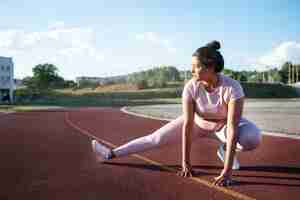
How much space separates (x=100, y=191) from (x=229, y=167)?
151 cm

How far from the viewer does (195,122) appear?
15.7ft

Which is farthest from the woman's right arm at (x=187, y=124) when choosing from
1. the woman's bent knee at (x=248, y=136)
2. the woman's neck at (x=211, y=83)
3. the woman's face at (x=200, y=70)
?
the woman's bent knee at (x=248, y=136)

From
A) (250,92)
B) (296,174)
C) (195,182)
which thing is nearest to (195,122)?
(195,182)

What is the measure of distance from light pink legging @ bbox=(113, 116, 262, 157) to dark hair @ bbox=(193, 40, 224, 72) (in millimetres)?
1036

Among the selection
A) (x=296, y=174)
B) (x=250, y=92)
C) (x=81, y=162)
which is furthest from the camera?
(x=250, y=92)

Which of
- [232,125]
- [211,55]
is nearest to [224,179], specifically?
[232,125]

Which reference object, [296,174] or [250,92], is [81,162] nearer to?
[296,174]

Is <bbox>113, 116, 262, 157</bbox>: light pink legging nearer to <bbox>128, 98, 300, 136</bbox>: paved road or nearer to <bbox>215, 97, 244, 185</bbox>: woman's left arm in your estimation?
<bbox>215, 97, 244, 185</bbox>: woman's left arm

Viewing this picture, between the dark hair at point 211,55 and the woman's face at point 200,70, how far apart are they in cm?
5

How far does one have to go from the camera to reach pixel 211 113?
172 inches

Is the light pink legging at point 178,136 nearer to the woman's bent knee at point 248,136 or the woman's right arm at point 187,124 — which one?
the woman's bent knee at point 248,136

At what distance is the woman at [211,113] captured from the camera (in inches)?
157

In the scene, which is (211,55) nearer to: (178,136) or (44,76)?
(178,136)

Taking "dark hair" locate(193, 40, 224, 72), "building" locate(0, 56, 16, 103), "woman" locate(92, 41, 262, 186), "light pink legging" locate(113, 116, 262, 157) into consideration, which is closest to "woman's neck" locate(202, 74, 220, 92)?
"woman" locate(92, 41, 262, 186)
